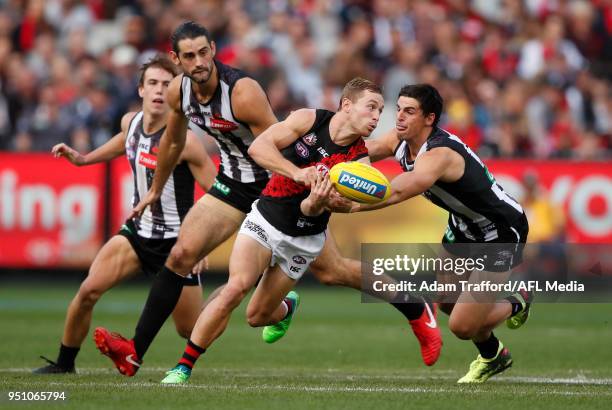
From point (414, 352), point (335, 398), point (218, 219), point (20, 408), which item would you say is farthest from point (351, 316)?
point (20, 408)

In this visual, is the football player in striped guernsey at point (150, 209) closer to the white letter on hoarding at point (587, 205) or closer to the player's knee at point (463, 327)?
the player's knee at point (463, 327)

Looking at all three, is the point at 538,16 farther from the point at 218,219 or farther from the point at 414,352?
the point at 218,219

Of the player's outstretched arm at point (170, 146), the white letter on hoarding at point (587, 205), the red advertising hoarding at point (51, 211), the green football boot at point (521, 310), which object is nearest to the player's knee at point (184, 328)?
the player's outstretched arm at point (170, 146)

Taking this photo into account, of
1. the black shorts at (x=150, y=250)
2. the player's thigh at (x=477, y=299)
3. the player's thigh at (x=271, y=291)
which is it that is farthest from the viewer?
the black shorts at (x=150, y=250)

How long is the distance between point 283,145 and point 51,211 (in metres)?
9.07

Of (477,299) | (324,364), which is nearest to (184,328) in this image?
(324,364)

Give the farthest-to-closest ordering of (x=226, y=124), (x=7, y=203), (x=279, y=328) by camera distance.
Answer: (x=7, y=203), (x=279, y=328), (x=226, y=124)

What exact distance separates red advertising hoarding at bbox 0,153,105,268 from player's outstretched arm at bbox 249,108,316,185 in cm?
884

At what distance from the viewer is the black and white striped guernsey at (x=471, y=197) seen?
878cm

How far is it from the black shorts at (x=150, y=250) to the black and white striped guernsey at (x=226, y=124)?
2.72 ft

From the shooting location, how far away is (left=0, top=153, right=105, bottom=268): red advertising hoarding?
16625mm

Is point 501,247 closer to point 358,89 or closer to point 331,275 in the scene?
point 331,275

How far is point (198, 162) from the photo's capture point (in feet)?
31.6

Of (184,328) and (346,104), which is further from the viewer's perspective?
(184,328)
